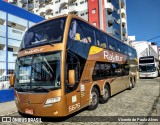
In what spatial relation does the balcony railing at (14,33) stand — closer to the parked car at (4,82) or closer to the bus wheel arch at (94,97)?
the parked car at (4,82)

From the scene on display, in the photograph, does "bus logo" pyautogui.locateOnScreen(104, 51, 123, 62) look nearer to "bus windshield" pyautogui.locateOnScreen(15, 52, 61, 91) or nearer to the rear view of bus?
"bus windshield" pyautogui.locateOnScreen(15, 52, 61, 91)

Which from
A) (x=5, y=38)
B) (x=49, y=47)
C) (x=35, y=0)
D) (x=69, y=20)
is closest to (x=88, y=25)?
(x=69, y=20)

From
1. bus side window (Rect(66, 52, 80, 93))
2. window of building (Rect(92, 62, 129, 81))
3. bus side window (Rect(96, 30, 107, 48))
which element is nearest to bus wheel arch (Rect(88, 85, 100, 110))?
window of building (Rect(92, 62, 129, 81))

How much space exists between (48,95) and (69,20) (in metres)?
2.97

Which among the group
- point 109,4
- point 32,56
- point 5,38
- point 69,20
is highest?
point 109,4

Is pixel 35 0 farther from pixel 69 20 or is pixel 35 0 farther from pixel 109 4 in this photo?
pixel 69 20

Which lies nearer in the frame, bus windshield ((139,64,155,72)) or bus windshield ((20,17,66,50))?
bus windshield ((20,17,66,50))

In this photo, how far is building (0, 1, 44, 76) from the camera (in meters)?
23.3

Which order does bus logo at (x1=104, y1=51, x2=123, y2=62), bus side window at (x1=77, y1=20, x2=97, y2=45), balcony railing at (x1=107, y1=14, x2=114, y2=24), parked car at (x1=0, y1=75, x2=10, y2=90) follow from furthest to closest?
balcony railing at (x1=107, y1=14, x2=114, y2=24) → parked car at (x1=0, y1=75, x2=10, y2=90) → bus logo at (x1=104, y1=51, x2=123, y2=62) → bus side window at (x1=77, y1=20, x2=97, y2=45)

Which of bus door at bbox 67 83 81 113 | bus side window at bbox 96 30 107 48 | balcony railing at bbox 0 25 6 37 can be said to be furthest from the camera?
balcony railing at bbox 0 25 6 37

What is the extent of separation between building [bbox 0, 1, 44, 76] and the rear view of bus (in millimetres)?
17478

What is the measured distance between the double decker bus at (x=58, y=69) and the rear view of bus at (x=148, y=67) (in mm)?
21939

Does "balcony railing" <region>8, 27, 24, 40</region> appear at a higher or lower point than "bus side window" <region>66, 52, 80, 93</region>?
higher

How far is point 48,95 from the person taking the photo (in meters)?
6.32
